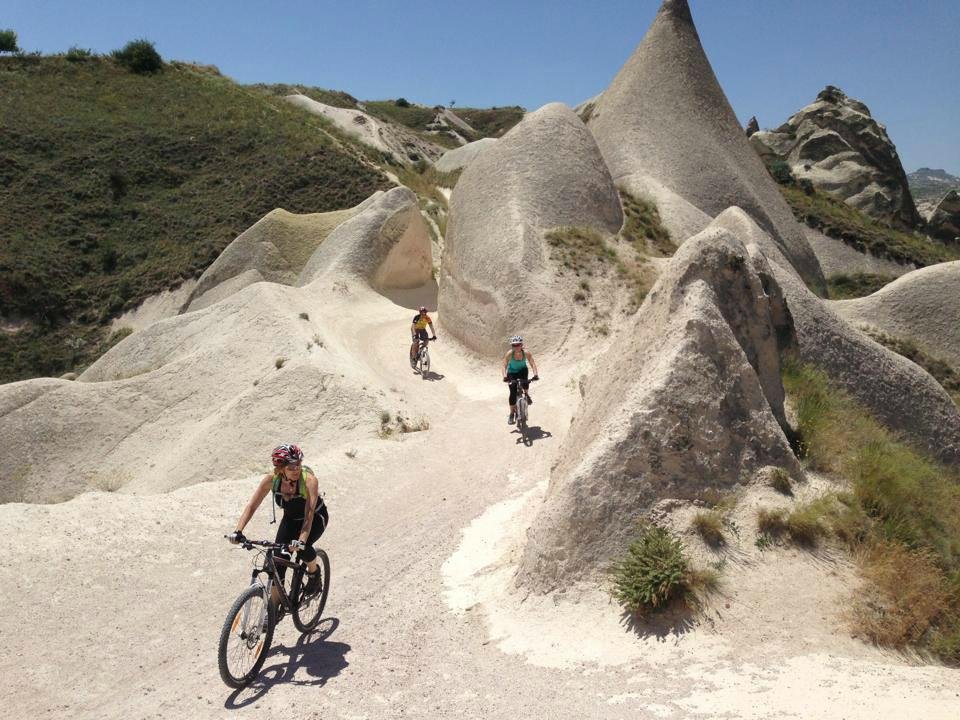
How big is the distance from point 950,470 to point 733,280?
5221 millimetres

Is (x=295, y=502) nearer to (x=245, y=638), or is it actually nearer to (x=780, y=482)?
(x=245, y=638)

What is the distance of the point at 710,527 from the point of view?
21.4 ft

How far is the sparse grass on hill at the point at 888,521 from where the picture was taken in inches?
229

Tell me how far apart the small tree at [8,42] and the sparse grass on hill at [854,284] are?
173ft

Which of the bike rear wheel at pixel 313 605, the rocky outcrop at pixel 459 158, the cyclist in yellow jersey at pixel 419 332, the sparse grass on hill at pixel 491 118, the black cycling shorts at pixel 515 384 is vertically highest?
the sparse grass on hill at pixel 491 118

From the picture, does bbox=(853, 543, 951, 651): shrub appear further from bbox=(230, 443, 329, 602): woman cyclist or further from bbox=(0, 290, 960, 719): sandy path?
bbox=(230, 443, 329, 602): woman cyclist

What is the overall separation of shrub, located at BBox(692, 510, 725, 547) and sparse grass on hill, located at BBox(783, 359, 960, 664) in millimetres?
877

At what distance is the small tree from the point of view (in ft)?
175

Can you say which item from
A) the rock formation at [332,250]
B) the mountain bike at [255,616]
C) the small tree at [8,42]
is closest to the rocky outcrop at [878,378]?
the mountain bike at [255,616]

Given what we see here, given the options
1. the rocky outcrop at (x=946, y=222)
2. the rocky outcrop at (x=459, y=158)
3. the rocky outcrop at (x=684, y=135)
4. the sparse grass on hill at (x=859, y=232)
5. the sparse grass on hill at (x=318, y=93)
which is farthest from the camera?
the sparse grass on hill at (x=318, y=93)

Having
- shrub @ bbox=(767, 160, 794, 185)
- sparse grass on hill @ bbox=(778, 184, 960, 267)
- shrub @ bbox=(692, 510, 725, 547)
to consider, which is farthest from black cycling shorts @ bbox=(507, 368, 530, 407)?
shrub @ bbox=(767, 160, 794, 185)

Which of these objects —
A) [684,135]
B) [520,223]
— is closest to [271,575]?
[520,223]

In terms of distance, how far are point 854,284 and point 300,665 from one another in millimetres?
29738

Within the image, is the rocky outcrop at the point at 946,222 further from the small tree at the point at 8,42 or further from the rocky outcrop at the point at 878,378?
the small tree at the point at 8,42
